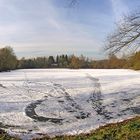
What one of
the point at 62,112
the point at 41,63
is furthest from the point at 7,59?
the point at 62,112

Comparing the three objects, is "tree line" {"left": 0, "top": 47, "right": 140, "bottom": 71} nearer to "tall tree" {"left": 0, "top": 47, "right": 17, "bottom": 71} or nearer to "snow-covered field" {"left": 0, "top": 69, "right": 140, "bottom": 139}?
"tall tree" {"left": 0, "top": 47, "right": 17, "bottom": 71}

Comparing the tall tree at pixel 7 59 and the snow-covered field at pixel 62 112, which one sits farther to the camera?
the tall tree at pixel 7 59

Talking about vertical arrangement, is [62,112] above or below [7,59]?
below

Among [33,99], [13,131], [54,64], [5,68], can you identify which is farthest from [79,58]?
[13,131]

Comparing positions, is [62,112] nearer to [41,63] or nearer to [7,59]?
[7,59]

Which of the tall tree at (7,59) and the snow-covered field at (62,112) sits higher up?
the tall tree at (7,59)

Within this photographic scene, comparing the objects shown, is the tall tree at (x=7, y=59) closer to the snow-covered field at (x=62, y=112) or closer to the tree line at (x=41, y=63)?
the tree line at (x=41, y=63)

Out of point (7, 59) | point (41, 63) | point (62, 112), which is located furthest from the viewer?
point (41, 63)

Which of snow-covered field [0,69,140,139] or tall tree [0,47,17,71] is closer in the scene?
snow-covered field [0,69,140,139]

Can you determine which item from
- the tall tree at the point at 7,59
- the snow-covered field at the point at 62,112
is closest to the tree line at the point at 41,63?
the tall tree at the point at 7,59

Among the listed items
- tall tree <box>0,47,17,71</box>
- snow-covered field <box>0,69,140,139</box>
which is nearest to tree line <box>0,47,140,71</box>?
tall tree <box>0,47,17,71</box>

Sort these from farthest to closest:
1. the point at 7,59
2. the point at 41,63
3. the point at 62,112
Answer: the point at 41,63, the point at 7,59, the point at 62,112

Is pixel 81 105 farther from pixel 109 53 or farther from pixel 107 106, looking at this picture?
pixel 109 53

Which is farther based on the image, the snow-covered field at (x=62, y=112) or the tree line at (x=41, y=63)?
Result: the tree line at (x=41, y=63)
